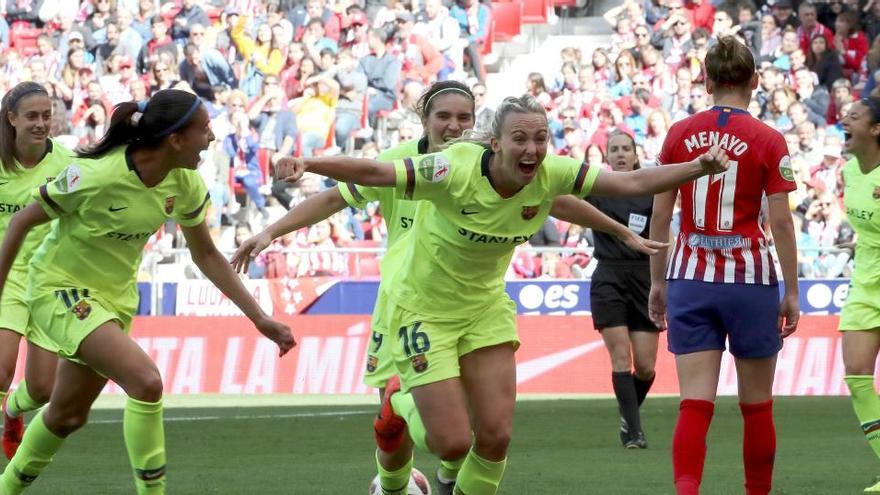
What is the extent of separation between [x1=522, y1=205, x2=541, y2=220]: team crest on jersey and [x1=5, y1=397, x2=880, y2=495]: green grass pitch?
2.70 m

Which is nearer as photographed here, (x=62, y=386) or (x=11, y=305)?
(x=62, y=386)

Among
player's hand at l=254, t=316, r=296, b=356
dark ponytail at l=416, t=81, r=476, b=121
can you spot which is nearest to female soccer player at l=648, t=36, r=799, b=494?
dark ponytail at l=416, t=81, r=476, b=121

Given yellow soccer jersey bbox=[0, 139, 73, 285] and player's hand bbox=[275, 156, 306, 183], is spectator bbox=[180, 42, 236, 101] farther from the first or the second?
player's hand bbox=[275, 156, 306, 183]

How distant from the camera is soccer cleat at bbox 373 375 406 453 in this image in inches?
312

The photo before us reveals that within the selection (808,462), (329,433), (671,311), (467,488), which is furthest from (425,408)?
(329,433)

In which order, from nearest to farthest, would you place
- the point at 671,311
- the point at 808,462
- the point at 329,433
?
the point at 671,311, the point at 808,462, the point at 329,433

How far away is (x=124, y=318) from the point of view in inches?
312

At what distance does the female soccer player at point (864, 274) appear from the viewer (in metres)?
9.62

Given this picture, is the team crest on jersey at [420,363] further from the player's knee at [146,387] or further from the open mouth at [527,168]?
the player's knee at [146,387]

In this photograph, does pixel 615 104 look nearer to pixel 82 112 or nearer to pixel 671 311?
pixel 82 112

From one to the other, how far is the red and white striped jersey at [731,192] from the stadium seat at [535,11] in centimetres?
2053

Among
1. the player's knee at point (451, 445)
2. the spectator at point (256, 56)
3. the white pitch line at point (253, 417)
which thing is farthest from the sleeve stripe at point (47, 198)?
the spectator at point (256, 56)

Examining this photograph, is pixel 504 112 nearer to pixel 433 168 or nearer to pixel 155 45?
pixel 433 168

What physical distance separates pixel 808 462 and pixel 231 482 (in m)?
4.07
